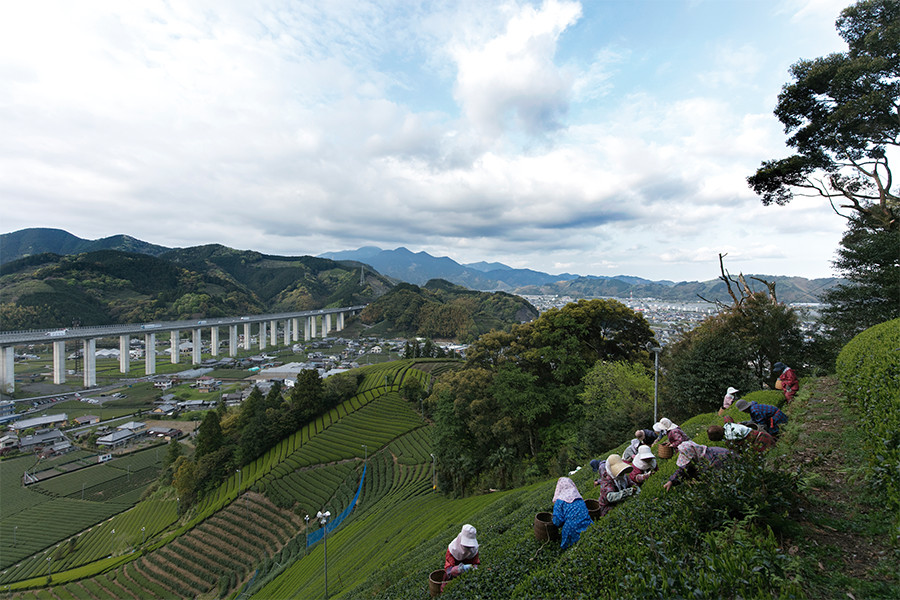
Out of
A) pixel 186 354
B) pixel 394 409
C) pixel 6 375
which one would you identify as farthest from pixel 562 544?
pixel 186 354

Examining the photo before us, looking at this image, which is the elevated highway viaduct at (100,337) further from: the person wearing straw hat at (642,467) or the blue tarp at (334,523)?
the person wearing straw hat at (642,467)

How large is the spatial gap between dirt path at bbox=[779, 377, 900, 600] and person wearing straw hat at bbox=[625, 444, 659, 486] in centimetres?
182

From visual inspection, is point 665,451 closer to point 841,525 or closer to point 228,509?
point 841,525

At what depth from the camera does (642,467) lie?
6.15 meters

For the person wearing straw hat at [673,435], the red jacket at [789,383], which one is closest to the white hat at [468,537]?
the person wearing straw hat at [673,435]

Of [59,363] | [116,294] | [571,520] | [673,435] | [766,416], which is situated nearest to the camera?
[571,520]

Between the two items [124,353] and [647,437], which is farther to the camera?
[124,353]

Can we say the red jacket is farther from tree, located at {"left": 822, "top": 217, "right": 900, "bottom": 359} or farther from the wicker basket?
tree, located at {"left": 822, "top": 217, "right": 900, "bottom": 359}

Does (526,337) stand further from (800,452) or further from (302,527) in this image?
(302,527)

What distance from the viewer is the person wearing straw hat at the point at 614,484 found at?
18.9 ft

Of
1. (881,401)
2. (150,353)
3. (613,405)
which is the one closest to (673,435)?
(881,401)

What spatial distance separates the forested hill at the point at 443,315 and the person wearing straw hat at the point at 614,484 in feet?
295

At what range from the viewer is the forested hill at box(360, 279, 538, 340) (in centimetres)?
10800

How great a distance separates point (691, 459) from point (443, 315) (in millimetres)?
105397
